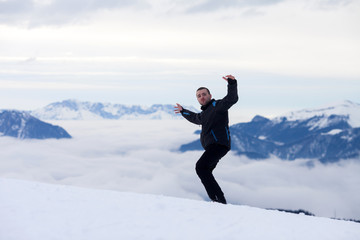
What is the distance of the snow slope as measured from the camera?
6.91m

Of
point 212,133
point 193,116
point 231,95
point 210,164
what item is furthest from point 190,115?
point 231,95

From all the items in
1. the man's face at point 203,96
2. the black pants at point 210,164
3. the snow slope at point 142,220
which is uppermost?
the man's face at point 203,96

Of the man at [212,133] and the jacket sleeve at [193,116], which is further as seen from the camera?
the jacket sleeve at [193,116]

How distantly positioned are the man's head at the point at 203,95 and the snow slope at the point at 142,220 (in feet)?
8.36

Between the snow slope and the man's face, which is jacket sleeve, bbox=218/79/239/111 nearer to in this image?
the man's face

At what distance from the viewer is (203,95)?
29.5 feet

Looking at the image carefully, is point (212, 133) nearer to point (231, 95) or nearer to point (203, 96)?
point (203, 96)

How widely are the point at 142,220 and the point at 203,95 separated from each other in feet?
10.9

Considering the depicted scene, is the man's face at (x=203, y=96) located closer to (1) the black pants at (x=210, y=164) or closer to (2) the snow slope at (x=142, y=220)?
(1) the black pants at (x=210, y=164)

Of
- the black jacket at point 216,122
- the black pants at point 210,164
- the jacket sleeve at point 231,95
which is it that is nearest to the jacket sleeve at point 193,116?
the black jacket at point 216,122

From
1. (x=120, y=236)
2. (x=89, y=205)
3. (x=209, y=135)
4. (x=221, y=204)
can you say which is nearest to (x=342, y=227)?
(x=221, y=204)

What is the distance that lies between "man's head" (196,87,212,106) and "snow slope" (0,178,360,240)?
255cm

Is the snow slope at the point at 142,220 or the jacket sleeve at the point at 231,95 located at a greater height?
the jacket sleeve at the point at 231,95

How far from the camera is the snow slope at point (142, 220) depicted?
691cm
